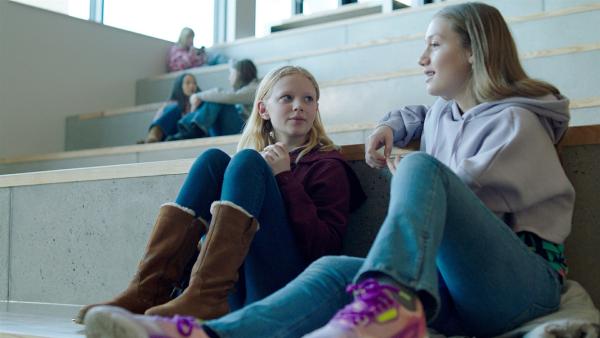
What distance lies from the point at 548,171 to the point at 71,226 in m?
1.45

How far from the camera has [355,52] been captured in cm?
426

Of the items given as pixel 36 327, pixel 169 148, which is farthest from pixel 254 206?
pixel 169 148

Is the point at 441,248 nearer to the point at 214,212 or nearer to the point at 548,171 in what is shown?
the point at 548,171

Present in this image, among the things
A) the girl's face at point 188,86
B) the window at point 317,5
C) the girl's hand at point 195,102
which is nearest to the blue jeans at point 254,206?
the girl's hand at point 195,102

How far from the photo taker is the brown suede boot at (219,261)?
148 centimetres

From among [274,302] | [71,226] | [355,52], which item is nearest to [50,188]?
[71,226]

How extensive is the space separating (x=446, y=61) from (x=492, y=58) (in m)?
0.10

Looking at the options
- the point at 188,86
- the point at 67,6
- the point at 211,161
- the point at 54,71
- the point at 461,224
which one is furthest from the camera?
the point at 67,6

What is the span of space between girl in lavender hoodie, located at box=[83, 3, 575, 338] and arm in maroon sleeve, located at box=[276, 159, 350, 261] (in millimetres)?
96

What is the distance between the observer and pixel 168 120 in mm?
4566

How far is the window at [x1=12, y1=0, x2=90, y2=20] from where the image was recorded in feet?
17.3

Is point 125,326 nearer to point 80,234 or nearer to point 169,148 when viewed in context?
point 80,234

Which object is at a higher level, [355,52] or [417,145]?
[355,52]

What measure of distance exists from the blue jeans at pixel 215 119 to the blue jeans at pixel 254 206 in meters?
2.65
